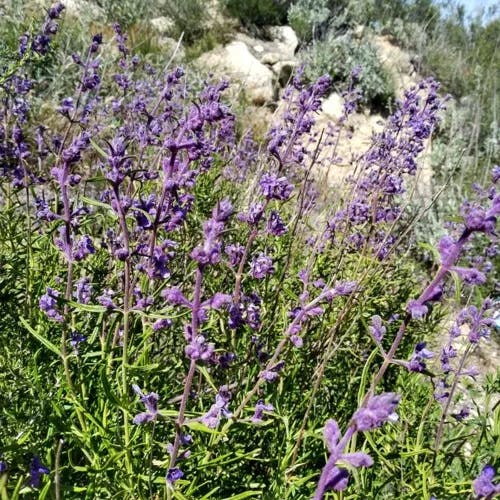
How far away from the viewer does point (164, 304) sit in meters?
2.09

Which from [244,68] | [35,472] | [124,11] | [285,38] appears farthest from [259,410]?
[285,38]

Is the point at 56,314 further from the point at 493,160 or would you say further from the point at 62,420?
the point at 493,160

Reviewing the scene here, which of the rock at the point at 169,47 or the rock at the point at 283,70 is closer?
the rock at the point at 169,47

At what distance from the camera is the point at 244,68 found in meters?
8.80

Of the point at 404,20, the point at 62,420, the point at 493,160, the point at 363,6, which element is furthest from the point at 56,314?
the point at 404,20

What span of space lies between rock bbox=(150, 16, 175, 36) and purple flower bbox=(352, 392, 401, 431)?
970cm

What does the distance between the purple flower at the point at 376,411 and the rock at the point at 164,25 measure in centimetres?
970

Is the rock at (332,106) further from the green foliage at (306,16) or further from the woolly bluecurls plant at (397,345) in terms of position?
the woolly bluecurls plant at (397,345)

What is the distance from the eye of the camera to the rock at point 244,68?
8406 millimetres

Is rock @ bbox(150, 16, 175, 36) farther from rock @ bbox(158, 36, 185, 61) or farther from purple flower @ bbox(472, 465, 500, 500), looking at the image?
purple flower @ bbox(472, 465, 500, 500)

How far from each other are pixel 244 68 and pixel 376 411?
852cm

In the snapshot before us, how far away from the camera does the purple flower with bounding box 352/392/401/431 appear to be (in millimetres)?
860

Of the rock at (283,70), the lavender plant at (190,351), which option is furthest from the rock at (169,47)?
the lavender plant at (190,351)

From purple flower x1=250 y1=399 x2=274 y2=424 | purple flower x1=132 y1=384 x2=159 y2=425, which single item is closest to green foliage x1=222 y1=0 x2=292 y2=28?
purple flower x1=250 y1=399 x2=274 y2=424
